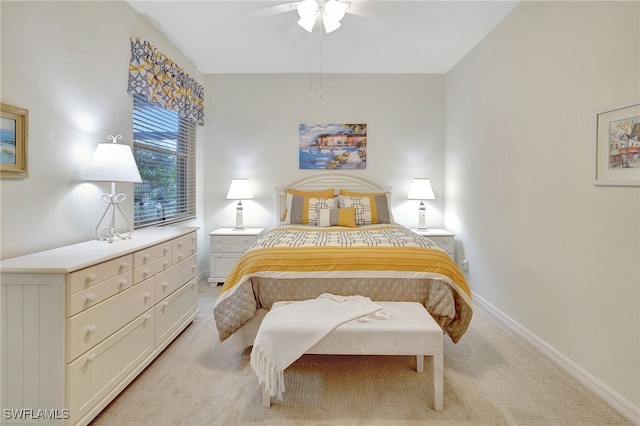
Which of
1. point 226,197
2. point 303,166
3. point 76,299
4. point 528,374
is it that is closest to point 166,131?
point 226,197

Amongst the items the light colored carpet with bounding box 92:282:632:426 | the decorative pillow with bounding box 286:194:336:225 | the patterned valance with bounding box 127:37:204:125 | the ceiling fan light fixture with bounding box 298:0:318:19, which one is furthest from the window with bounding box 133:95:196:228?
the ceiling fan light fixture with bounding box 298:0:318:19

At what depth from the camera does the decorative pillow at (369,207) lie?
3.73 meters

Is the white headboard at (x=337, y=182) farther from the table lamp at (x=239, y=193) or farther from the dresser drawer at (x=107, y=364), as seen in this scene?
the dresser drawer at (x=107, y=364)

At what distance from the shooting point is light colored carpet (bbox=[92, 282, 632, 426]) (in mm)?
1714

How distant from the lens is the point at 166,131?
11.7 feet

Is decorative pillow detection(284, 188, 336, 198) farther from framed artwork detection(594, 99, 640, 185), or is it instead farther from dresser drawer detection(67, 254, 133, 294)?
framed artwork detection(594, 99, 640, 185)

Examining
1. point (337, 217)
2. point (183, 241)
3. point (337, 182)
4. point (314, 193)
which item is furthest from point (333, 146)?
point (183, 241)

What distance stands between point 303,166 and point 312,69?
4.06 ft

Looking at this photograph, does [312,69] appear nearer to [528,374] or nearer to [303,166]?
[303,166]

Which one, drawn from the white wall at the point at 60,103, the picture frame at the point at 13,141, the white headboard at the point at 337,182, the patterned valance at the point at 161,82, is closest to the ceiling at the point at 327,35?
the patterned valance at the point at 161,82

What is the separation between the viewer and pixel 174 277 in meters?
2.51

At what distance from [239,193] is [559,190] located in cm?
328

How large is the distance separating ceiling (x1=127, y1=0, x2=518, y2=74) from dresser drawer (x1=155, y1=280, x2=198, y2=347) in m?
2.39

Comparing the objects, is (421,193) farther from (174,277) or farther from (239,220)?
(174,277)
